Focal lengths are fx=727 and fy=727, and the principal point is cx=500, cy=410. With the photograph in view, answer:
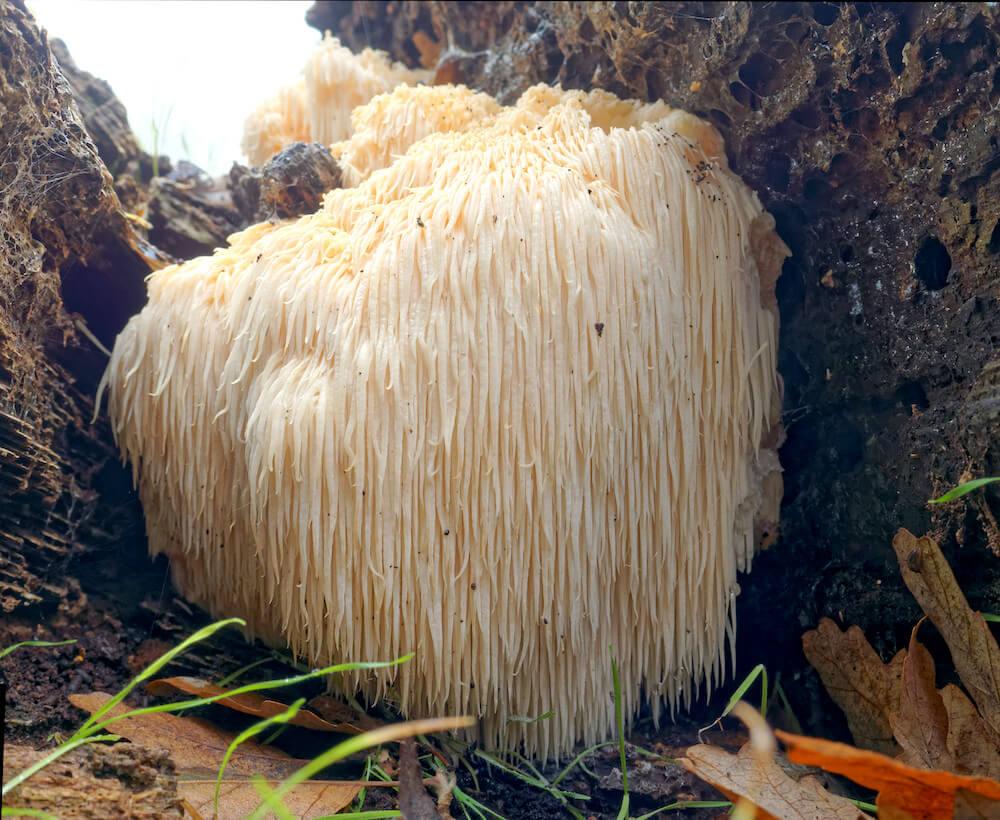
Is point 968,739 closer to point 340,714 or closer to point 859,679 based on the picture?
point 859,679

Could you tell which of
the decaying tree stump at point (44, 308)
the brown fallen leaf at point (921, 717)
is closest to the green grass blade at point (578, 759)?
the brown fallen leaf at point (921, 717)

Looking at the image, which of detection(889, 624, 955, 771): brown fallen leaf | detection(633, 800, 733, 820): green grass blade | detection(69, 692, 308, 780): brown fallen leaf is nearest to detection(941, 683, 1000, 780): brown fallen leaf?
detection(889, 624, 955, 771): brown fallen leaf

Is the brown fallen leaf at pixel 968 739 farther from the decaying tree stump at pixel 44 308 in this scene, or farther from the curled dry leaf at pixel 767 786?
the decaying tree stump at pixel 44 308

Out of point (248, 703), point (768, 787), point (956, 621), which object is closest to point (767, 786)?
point (768, 787)

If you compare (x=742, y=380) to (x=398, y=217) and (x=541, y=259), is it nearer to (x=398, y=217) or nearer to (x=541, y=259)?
(x=541, y=259)

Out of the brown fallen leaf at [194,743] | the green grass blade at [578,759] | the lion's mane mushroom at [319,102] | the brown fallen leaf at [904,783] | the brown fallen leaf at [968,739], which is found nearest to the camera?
the brown fallen leaf at [904,783]

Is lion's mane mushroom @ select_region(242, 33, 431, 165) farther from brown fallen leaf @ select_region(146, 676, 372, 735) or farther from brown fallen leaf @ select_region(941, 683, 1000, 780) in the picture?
brown fallen leaf @ select_region(941, 683, 1000, 780)
